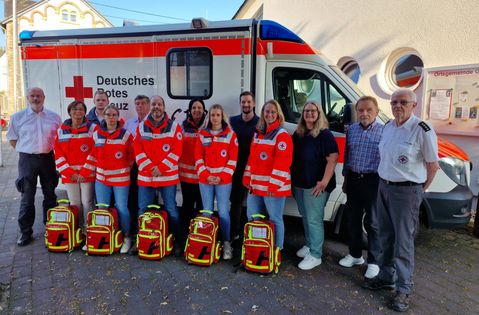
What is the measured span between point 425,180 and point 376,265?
3.77 ft

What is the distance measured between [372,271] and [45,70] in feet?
15.7

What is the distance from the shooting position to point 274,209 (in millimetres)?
3684

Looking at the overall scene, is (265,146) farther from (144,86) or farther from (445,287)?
(445,287)

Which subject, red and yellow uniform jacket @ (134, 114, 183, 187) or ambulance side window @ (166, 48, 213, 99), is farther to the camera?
ambulance side window @ (166, 48, 213, 99)

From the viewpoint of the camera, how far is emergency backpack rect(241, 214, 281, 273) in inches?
142

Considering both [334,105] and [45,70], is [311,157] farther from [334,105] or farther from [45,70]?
[45,70]

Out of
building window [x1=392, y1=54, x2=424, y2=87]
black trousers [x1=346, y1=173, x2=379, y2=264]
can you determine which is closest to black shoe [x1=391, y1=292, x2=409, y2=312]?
black trousers [x1=346, y1=173, x2=379, y2=264]

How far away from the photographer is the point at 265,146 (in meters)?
3.55

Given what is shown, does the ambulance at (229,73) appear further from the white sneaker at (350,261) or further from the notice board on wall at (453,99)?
the notice board on wall at (453,99)

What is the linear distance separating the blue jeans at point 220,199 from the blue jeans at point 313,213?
2.45 ft

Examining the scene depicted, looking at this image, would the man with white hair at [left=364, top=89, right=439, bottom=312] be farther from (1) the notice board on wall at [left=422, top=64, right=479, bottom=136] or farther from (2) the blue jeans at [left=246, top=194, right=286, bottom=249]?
(1) the notice board on wall at [left=422, top=64, right=479, bottom=136]

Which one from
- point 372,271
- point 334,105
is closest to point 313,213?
point 372,271

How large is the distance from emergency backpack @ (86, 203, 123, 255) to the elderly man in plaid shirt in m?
2.61

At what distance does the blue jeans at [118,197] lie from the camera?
4027mm
